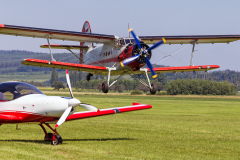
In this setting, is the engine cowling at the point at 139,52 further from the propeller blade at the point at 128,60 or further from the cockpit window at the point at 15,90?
the cockpit window at the point at 15,90

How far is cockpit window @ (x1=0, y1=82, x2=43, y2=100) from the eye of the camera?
45.2ft

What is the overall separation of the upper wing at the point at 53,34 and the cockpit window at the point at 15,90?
37.7ft

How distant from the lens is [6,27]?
24.8 meters

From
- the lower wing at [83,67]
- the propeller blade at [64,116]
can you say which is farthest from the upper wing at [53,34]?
the propeller blade at [64,116]

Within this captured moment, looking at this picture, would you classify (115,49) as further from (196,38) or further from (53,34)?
(196,38)

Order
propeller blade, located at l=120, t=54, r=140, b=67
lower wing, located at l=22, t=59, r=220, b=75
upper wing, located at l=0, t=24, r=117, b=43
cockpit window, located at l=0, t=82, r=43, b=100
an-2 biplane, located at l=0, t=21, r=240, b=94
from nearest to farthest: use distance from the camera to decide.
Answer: cockpit window, located at l=0, t=82, r=43, b=100 → lower wing, located at l=22, t=59, r=220, b=75 → upper wing, located at l=0, t=24, r=117, b=43 → an-2 biplane, located at l=0, t=21, r=240, b=94 → propeller blade, located at l=120, t=54, r=140, b=67

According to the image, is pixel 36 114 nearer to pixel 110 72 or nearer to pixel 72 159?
pixel 72 159

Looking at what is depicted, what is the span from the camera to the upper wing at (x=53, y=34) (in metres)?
25.6

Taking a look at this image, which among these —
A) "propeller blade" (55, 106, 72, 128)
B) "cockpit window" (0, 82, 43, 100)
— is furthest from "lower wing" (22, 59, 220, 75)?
"propeller blade" (55, 106, 72, 128)

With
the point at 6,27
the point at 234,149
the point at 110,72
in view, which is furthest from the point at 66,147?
the point at 110,72

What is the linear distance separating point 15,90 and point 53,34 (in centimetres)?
1403

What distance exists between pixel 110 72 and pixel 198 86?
10507 centimetres

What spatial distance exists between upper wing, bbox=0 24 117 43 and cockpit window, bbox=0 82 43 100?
11.5 metres

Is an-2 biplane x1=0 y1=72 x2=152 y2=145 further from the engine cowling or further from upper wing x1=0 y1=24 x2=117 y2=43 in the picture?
the engine cowling
